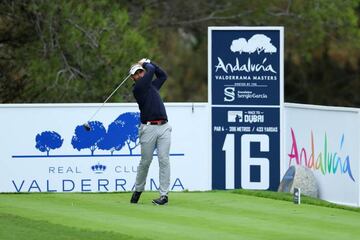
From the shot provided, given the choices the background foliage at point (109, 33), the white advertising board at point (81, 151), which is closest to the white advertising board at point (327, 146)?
the white advertising board at point (81, 151)

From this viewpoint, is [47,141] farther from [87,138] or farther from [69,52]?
[69,52]

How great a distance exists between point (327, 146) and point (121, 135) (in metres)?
3.38

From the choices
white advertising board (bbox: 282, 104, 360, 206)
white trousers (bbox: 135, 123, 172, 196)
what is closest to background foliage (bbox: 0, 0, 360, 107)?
white advertising board (bbox: 282, 104, 360, 206)

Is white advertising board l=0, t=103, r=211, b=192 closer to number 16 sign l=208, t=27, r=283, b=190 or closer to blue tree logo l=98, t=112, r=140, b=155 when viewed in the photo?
blue tree logo l=98, t=112, r=140, b=155

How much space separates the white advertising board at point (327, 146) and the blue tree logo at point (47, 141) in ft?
12.3

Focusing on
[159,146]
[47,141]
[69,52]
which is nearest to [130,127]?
[47,141]

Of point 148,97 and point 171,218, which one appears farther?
point 148,97

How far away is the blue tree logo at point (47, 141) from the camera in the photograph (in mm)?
17297

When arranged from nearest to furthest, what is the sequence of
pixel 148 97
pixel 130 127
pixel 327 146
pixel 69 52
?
pixel 148 97, pixel 327 146, pixel 130 127, pixel 69 52

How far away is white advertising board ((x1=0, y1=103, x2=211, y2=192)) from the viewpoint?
56.9 feet

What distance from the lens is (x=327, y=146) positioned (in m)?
16.8

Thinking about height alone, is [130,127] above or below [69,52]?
below

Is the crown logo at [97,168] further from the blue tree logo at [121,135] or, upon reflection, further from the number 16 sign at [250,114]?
the number 16 sign at [250,114]

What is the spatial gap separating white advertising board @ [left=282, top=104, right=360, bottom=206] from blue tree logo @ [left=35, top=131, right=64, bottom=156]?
3.76 meters
